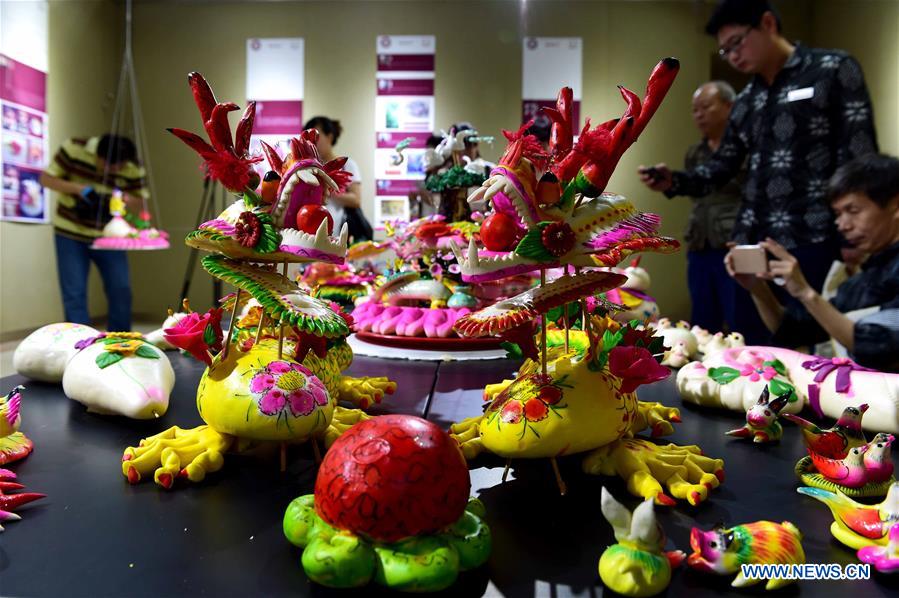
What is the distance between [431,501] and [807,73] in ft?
5.84

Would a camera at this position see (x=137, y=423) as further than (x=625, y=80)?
No

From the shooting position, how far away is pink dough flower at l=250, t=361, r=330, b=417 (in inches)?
33.5

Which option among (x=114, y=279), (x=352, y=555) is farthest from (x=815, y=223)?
(x=114, y=279)

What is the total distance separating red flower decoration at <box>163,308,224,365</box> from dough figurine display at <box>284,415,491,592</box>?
0.33m

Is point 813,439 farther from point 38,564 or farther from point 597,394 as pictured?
point 38,564

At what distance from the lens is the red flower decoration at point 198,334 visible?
2.93ft

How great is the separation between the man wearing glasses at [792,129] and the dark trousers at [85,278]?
7.69ft

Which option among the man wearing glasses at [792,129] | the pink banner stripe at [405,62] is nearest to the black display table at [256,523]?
the man wearing glasses at [792,129]

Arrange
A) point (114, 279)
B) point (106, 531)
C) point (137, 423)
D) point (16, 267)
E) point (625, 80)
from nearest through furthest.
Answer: point (106, 531), point (137, 423), point (114, 279), point (16, 267), point (625, 80)

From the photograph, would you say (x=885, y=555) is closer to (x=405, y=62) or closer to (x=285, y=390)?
(x=285, y=390)

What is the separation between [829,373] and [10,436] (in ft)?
4.25

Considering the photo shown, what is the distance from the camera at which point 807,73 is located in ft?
6.05

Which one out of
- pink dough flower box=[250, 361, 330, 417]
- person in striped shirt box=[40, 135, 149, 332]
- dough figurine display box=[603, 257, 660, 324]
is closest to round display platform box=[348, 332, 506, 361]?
dough figurine display box=[603, 257, 660, 324]

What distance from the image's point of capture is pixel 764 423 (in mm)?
1026
